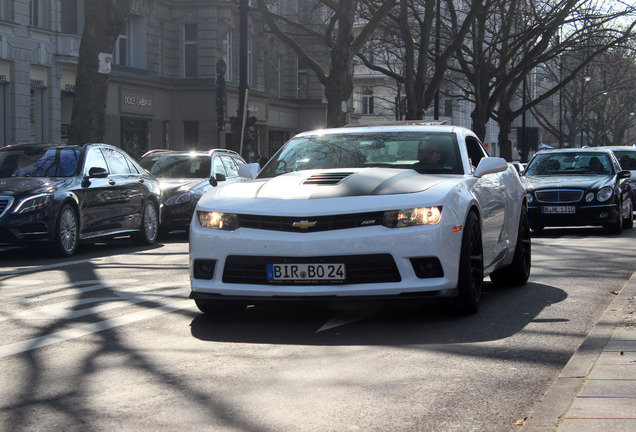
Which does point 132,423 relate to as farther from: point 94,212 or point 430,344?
point 94,212

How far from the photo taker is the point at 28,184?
45.5 ft

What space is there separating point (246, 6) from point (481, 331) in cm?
2011

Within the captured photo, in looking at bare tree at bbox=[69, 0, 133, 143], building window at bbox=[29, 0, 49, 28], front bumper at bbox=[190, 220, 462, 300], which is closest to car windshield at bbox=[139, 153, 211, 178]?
bare tree at bbox=[69, 0, 133, 143]

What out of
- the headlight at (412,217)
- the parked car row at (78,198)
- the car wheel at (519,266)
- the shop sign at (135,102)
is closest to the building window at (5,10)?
the shop sign at (135,102)

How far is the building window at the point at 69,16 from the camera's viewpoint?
3438 cm

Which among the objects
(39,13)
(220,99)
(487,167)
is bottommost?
(487,167)

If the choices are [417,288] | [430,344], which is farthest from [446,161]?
[430,344]

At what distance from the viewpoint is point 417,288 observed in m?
7.16

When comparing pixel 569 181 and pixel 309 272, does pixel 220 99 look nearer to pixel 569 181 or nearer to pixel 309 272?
pixel 569 181

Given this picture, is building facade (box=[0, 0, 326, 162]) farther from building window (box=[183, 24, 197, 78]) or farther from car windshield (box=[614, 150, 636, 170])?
car windshield (box=[614, 150, 636, 170])

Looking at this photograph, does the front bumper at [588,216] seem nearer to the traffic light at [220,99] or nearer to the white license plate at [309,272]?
the traffic light at [220,99]

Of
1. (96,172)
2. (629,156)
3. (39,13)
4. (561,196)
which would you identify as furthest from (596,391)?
(39,13)

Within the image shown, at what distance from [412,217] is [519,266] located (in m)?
3.06

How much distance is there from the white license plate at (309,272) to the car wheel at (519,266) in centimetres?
323
